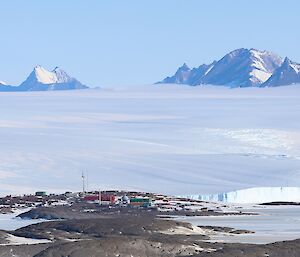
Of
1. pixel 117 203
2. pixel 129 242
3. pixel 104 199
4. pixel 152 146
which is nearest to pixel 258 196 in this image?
pixel 104 199

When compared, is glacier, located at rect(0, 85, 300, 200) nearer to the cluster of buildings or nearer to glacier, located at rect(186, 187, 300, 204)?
glacier, located at rect(186, 187, 300, 204)

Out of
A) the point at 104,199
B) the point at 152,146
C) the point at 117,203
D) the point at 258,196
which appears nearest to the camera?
the point at 117,203

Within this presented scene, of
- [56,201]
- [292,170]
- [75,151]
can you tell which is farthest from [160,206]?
[75,151]

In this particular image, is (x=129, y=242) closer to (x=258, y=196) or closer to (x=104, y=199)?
(x=104, y=199)

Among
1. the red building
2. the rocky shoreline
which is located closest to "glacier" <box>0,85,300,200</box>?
the red building

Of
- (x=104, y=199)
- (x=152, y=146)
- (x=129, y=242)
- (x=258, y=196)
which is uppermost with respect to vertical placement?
(x=129, y=242)

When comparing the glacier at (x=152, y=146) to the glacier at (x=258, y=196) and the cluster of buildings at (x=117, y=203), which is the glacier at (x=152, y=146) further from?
the cluster of buildings at (x=117, y=203)

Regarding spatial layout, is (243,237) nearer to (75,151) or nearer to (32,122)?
(75,151)

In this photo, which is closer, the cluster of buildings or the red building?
the cluster of buildings

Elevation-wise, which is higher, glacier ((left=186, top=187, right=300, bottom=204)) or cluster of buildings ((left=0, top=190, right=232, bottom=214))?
cluster of buildings ((left=0, top=190, right=232, bottom=214))
